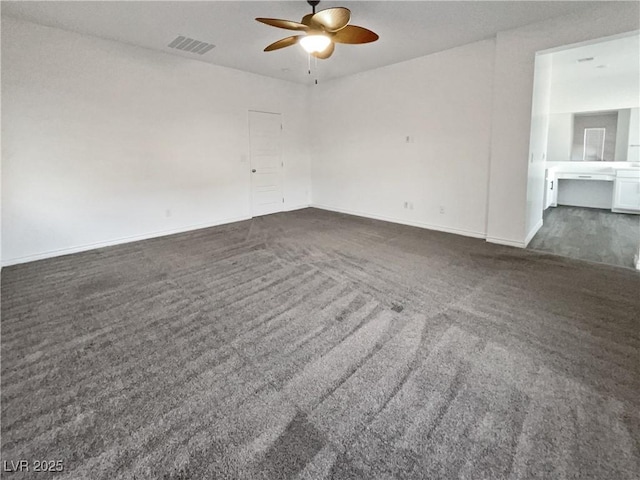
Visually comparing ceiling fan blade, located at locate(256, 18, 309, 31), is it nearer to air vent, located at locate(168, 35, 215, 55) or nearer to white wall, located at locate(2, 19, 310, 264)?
air vent, located at locate(168, 35, 215, 55)

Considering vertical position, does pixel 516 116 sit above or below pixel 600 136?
below

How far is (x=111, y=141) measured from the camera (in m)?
4.66

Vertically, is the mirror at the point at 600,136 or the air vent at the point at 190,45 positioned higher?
the air vent at the point at 190,45

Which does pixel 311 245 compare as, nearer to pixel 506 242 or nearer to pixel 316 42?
pixel 316 42

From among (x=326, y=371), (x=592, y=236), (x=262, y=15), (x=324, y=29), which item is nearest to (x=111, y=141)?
(x=262, y=15)

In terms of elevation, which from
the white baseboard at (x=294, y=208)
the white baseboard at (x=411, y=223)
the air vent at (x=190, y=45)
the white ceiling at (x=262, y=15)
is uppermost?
the air vent at (x=190, y=45)

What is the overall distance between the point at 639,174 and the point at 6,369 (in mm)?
9069

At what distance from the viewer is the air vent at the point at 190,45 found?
440 cm

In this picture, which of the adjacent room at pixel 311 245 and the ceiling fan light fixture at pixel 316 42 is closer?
the adjacent room at pixel 311 245

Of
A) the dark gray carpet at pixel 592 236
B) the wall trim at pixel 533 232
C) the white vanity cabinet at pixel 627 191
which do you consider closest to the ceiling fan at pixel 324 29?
the wall trim at pixel 533 232

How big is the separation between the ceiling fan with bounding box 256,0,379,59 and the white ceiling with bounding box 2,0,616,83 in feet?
1.17

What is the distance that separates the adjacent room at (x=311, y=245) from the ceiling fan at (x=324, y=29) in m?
0.03

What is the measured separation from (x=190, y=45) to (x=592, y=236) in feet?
21.3

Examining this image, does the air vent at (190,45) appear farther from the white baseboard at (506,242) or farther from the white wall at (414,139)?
the white baseboard at (506,242)
